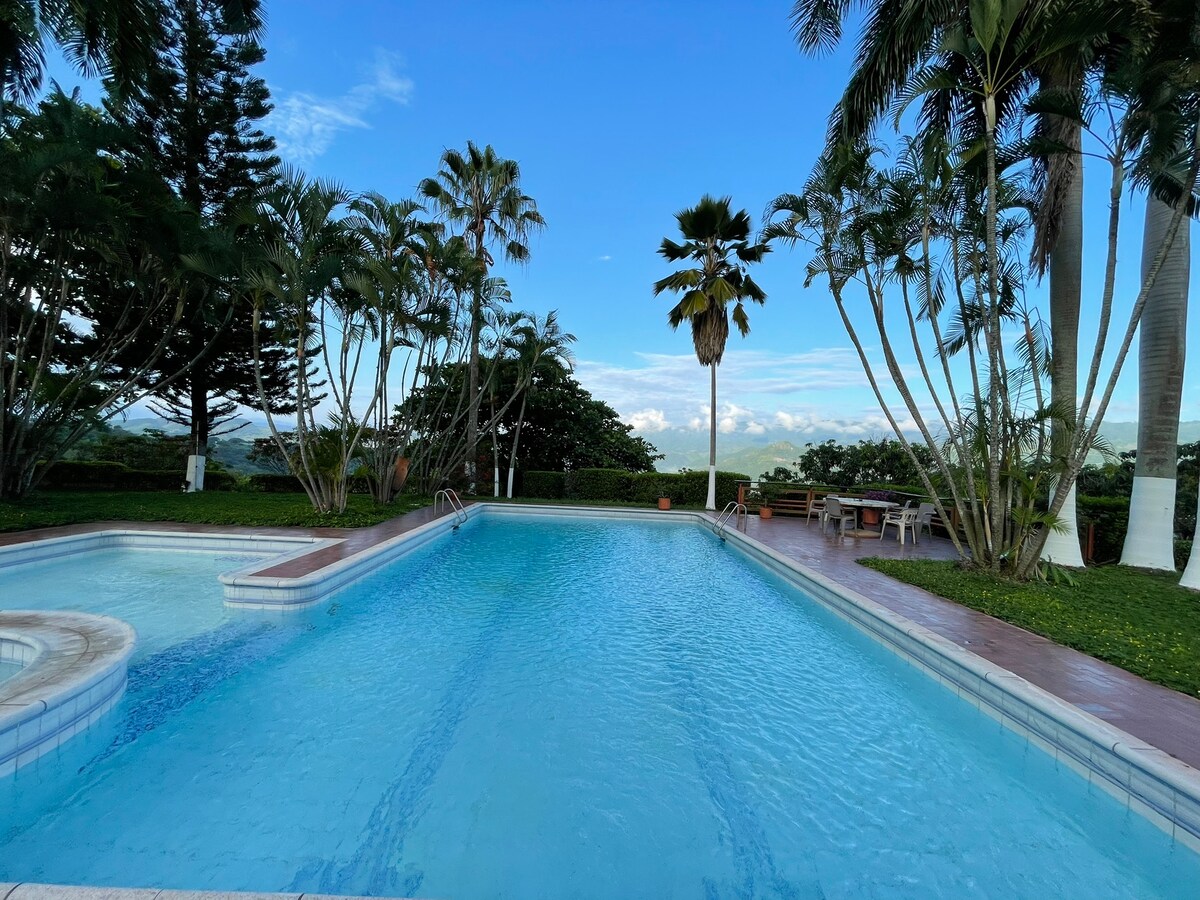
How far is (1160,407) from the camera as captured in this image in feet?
24.9

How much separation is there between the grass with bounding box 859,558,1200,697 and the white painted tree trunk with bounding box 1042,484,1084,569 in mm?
292

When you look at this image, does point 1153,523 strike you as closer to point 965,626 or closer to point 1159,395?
point 1159,395

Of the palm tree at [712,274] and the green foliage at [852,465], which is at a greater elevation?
the palm tree at [712,274]

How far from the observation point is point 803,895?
2.17 m

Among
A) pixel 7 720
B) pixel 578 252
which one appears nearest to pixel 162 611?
pixel 7 720

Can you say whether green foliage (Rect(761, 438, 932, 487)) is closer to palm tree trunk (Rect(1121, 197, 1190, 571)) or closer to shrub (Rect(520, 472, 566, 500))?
shrub (Rect(520, 472, 566, 500))

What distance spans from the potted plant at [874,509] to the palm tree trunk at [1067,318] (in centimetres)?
430

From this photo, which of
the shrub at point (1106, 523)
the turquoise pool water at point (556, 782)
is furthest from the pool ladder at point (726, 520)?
the turquoise pool water at point (556, 782)

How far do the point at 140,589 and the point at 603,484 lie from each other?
11.9 m

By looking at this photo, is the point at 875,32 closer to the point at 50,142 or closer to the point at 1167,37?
the point at 1167,37

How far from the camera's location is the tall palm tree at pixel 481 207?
14.8 m

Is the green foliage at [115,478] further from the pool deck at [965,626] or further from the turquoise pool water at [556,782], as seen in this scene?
the turquoise pool water at [556,782]

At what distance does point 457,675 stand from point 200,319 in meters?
15.3

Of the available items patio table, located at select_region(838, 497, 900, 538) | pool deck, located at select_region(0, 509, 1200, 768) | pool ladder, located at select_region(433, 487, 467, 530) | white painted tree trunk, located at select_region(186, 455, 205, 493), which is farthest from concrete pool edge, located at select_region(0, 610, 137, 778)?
white painted tree trunk, located at select_region(186, 455, 205, 493)
